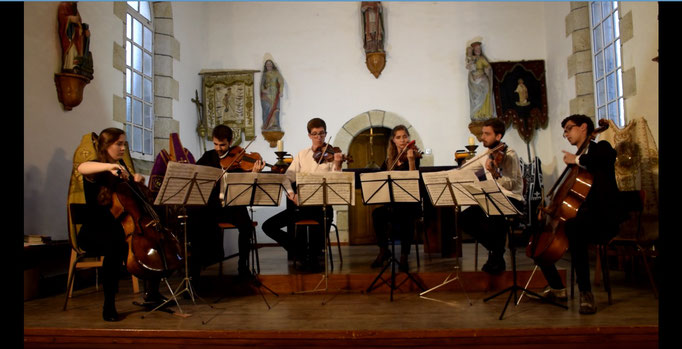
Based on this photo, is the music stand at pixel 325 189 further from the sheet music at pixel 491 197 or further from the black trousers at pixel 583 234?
the black trousers at pixel 583 234

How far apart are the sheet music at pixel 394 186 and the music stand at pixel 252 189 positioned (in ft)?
2.13

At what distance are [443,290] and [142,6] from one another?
19.8 feet

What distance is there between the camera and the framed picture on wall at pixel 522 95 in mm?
7867

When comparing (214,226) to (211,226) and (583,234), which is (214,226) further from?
(583,234)

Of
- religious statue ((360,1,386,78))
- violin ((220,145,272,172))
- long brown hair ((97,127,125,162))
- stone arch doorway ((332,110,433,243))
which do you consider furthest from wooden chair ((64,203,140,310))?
religious statue ((360,1,386,78))

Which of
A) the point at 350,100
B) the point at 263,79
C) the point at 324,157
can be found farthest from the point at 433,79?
the point at 324,157

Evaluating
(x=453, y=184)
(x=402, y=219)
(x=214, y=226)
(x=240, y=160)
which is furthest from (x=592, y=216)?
(x=214, y=226)

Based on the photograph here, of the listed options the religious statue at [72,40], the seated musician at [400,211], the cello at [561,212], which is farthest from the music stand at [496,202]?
the religious statue at [72,40]

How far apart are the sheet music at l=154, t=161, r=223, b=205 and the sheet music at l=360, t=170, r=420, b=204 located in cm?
111

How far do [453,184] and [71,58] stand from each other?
3814mm

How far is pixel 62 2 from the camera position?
180 inches

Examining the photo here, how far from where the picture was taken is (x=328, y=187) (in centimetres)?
354

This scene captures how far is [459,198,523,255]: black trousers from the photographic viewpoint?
382 centimetres

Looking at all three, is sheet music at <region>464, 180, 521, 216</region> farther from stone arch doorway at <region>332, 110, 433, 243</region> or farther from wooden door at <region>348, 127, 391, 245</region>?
stone arch doorway at <region>332, 110, 433, 243</region>
